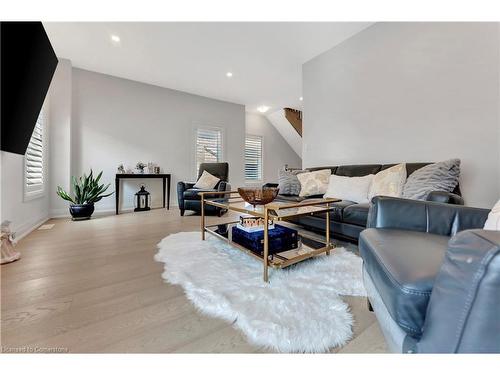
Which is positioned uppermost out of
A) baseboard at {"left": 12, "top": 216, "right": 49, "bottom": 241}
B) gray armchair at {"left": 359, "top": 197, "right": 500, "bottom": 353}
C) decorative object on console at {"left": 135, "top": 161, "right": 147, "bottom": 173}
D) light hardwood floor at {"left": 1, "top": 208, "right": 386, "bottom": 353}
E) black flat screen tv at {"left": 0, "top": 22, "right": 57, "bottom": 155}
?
black flat screen tv at {"left": 0, "top": 22, "right": 57, "bottom": 155}

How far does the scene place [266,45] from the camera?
3.20 metres

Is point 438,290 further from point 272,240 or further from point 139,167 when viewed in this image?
point 139,167

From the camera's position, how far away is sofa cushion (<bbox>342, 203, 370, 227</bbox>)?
6.12 feet

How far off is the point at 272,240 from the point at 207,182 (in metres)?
2.69

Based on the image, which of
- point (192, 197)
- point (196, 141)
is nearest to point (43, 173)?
point (192, 197)

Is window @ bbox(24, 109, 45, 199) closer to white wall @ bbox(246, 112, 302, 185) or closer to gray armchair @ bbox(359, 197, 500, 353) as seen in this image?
gray armchair @ bbox(359, 197, 500, 353)

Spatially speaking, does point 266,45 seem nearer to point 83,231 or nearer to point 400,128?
point 400,128

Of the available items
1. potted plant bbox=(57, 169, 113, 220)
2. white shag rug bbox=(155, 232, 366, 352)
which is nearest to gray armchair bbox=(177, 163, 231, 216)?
potted plant bbox=(57, 169, 113, 220)

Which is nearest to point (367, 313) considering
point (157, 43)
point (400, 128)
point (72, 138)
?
point (400, 128)

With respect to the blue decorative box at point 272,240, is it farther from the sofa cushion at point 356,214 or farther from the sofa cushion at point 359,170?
the sofa cushion at point 359,170

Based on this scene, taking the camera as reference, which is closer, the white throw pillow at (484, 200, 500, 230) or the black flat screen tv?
the white throw pillow at (484, 200, 500, 230)

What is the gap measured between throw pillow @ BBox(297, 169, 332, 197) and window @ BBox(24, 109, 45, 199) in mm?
3332

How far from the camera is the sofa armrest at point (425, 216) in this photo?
1.09m

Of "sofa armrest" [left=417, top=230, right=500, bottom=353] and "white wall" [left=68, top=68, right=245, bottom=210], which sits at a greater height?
"white wall" [left=68, top=68, right=245, bottom=210]
